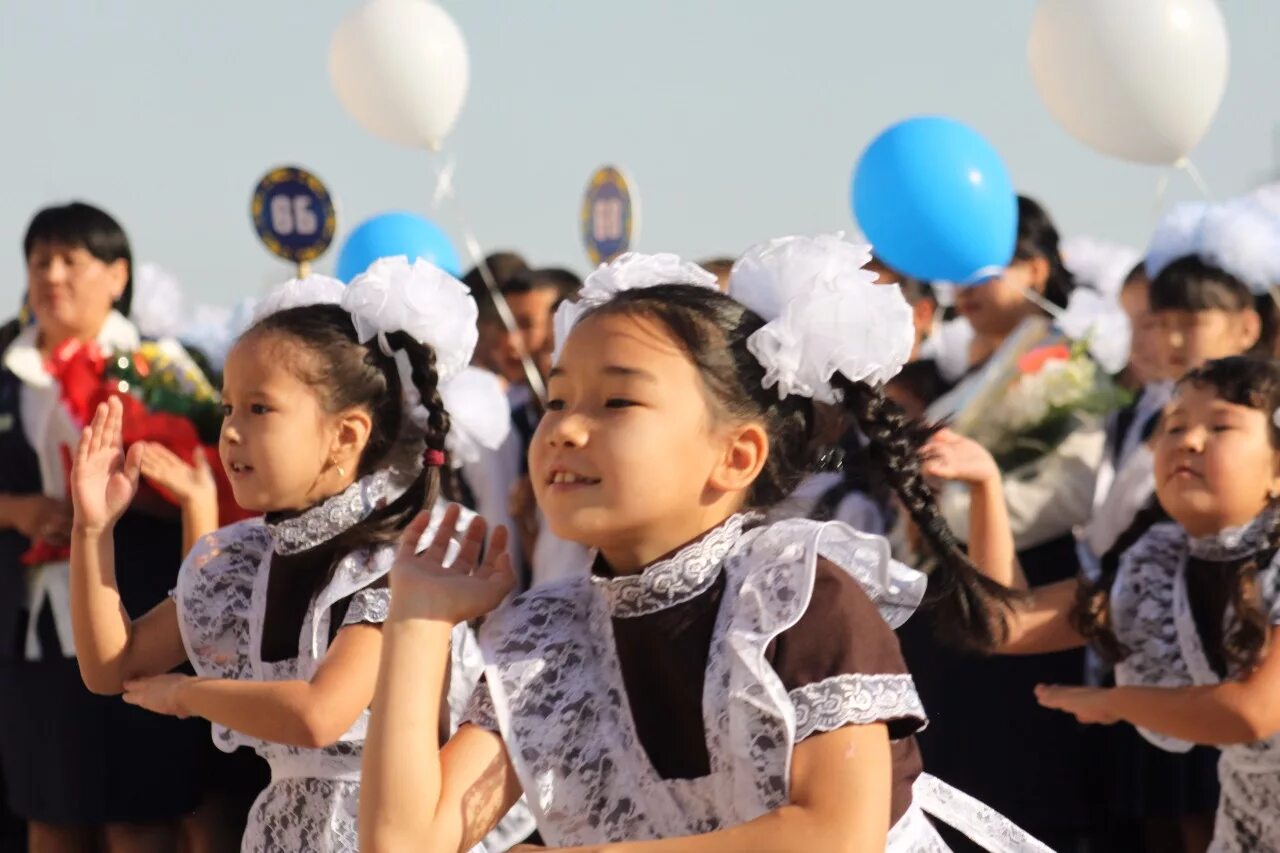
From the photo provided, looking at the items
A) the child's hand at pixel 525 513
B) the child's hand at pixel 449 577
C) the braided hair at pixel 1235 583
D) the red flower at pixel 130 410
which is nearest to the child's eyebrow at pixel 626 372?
the child's hand at pixel 449 577

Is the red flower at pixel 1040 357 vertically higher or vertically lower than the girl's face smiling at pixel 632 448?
lower

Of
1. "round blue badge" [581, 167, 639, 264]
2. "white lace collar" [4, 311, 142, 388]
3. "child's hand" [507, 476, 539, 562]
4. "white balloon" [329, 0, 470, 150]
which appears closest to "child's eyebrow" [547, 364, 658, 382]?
"white lace collar" [4, 311, 142, 388]

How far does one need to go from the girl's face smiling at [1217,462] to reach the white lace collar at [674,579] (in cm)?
156

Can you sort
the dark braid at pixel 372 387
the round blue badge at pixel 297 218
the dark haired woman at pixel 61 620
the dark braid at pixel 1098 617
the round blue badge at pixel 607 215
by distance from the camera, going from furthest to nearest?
the round blue badge at pixel 607 215, the round blue badge at pixel 297 218, the dark haired woman at pixel 61 620, the dark braid at pixel 1098 617, the dark braid at pixel 372 387

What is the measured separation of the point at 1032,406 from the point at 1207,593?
1.05 meters

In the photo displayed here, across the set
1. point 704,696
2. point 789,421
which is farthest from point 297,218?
point 704,696

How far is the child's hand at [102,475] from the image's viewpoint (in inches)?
129

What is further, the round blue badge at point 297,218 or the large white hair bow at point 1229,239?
the round blue badge at point 297,218

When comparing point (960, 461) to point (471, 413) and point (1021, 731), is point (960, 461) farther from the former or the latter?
point (1021, 731)

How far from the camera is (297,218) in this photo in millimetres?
8375

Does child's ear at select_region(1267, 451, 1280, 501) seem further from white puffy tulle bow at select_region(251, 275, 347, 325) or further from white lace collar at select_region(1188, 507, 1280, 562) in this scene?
white puffy tulle bow at select_region(251, 275, 347, 325)

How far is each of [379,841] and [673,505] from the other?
56 cm

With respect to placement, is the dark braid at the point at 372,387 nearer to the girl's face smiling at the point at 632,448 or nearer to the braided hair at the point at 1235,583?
the girl's face smiling at the point at 632,448

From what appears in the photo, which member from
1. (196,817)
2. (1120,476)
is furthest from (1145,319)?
(196,817)
